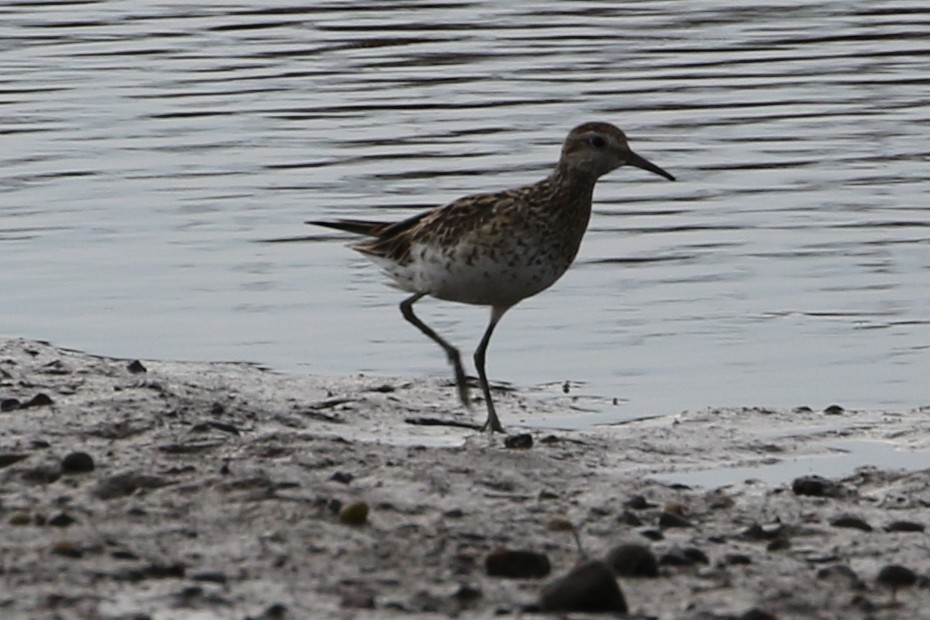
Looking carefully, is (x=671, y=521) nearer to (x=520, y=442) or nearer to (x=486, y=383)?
(x=520, y=442)

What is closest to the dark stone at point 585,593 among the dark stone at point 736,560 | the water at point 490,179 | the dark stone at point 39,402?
the dark stone at point 736,560

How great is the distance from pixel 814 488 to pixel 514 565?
7.38 ft

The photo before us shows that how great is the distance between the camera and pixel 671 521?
289 inches

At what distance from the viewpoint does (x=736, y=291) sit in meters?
12.6

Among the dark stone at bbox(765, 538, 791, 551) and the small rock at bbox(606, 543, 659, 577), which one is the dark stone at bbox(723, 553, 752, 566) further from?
the small rock at bbox(606, 543, 659, 577)

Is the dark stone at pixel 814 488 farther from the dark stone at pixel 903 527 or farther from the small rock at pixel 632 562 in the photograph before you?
the small rock at pixel 632 562

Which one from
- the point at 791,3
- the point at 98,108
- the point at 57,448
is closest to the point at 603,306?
the point at 57,448

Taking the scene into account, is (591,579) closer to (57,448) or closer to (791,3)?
(57,448)

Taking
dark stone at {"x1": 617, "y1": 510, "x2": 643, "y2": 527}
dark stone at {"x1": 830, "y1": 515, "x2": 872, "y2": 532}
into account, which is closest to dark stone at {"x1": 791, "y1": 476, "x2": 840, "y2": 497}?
dark stone at {"x1": 830, "y1": 515, "x2": 872, "y2": 532}

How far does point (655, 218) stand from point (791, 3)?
11.6 m

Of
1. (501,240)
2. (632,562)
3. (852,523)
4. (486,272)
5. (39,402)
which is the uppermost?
(501,240)

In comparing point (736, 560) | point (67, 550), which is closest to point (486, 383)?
point (736, 560)

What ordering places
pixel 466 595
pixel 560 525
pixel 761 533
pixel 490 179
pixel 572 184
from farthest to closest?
pixel 490 179 → pixel 572 184 → pixel 761 533 → pixel 560 525 → pixel 466 595

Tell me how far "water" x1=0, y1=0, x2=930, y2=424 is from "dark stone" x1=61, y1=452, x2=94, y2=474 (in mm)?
3147
